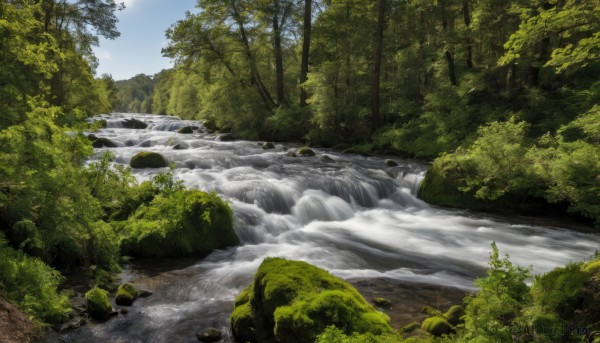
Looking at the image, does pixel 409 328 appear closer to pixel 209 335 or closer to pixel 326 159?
pixel 209 335

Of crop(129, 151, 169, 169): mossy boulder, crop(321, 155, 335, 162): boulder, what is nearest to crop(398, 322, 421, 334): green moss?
crop(129, 151, 169, 169): mossy boulder

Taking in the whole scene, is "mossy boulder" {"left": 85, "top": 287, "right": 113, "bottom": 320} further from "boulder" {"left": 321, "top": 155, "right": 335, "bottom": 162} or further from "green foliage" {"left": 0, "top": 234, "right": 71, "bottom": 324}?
"boulder" {"left": 321, "top": 155, "right": 335, "bottom": 162}

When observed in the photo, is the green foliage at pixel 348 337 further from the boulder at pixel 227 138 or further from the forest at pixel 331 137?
the boulder at pixel 227 138

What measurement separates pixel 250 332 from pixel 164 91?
93116 millimetres

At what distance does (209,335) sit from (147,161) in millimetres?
11733

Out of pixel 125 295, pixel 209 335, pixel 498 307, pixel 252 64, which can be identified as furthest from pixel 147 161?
pixel 498 307

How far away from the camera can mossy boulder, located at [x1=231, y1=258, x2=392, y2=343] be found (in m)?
4.25

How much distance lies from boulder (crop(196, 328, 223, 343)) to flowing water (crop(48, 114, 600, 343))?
0.46 ft

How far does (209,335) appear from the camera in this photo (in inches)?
209

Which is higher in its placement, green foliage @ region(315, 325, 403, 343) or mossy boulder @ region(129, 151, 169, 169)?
mossy boulder @ region(129, 151, 169, 169)

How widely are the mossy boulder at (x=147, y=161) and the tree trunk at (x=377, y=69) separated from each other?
13075 millimetres

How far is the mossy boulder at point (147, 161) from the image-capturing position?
15375 millimetres

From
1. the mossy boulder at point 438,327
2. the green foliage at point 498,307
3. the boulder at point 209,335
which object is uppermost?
the green foliage at point 498,307

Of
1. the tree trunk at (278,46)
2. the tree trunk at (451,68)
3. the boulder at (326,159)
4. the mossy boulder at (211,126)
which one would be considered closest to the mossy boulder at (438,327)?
the boulder at (326,159)
